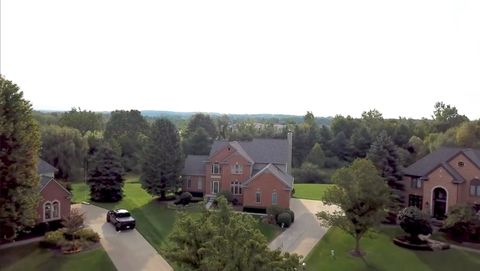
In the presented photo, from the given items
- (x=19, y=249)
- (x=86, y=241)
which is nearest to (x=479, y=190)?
(x=86, y=241)

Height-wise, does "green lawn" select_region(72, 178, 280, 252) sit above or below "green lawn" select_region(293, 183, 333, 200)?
above

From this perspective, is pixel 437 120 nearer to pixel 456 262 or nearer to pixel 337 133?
pixel 337 133

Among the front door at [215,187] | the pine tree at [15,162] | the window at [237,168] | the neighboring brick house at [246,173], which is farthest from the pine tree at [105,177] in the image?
the pine tree at [15,162]

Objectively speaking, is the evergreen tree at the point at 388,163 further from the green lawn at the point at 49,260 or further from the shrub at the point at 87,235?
the green lawn at the point at 49,260

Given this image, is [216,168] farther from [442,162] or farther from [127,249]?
[442,162]

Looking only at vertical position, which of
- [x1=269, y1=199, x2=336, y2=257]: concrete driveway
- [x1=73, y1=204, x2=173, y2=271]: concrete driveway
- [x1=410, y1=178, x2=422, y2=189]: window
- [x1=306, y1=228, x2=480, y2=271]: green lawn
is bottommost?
[x1=306, y1=228, x2=480, y2=271]: green lawn

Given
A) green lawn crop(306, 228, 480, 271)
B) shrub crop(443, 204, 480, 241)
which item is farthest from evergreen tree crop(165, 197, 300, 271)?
shrub crop(443, 204, 480, 241)

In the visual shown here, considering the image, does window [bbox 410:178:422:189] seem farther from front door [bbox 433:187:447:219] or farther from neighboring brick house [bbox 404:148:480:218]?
front door [bbox 433:187:447:219]

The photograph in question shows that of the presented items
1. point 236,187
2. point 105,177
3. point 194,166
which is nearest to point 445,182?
point 236,187
